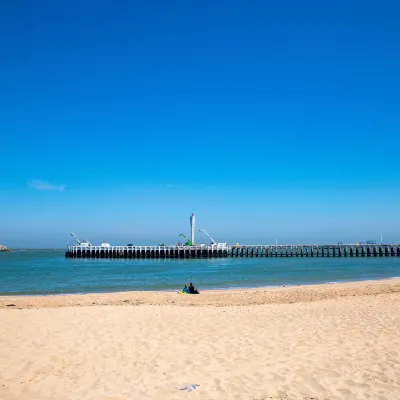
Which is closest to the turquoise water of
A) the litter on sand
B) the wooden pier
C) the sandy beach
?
the sandy beach

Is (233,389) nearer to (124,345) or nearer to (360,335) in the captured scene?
(124,345)

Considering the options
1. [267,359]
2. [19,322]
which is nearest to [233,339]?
[267,359]

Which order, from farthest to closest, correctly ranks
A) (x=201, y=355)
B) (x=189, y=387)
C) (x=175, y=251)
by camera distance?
(x=175, y=251), (x=201, y=355), (x=189, y=387)

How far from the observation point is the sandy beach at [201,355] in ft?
18.0

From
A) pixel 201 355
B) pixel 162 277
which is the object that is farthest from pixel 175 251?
pixel 201 355

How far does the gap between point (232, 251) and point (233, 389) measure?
73444 millimetres

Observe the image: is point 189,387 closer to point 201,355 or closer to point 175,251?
point 201,355

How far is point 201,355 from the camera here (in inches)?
283

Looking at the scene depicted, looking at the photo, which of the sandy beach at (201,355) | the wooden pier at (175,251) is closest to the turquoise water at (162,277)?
the sandy beach at (201,355)

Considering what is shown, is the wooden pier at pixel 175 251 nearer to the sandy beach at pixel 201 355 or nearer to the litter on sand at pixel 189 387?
the sandy beach at pixel 201 355

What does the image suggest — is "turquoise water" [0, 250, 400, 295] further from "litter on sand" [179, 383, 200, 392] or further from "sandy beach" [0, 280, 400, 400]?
"litter on sand" [179, 383, 200, 392]

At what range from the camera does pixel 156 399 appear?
5.20m

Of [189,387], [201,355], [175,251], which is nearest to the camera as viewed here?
[189,387]

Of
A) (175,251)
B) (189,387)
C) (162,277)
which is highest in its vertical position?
(175,251)
